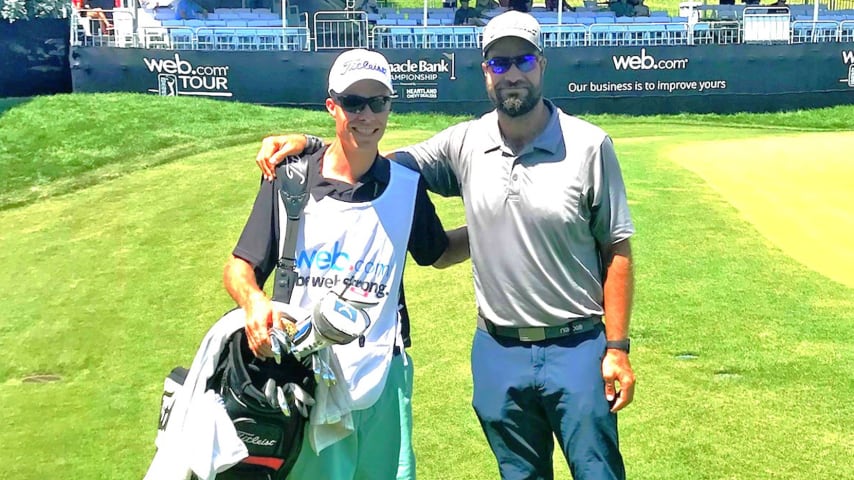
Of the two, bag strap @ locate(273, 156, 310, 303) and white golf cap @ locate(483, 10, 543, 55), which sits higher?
white golf cap @ locate(483, 10, 543, 55)

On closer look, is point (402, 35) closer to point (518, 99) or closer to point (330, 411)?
point (518, 99)

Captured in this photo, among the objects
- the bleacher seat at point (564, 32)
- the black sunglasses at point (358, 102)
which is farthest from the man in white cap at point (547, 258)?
the bleacher seat at point (564, 32)

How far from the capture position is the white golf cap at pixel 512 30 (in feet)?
11.7

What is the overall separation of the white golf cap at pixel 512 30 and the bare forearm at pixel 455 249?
694 mm

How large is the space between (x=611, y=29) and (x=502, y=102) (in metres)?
19.1

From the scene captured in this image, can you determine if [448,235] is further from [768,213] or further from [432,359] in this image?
[768,213]

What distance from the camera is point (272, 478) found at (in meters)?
3.29

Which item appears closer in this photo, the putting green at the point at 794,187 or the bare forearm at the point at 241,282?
the bare forearm at the point at 241,282

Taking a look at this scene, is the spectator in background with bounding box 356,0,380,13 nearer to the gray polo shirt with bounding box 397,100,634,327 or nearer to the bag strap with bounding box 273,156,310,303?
the gray polo shirt with bounding box 397,100,634,327

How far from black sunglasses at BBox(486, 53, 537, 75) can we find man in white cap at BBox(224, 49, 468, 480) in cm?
39

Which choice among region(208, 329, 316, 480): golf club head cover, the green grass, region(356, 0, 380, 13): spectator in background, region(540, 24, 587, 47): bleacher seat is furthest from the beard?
region(356, 0, 380, 13): spectator in background

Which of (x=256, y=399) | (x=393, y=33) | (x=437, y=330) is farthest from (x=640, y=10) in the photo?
(x=256, y=399)

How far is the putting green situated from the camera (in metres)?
9.30

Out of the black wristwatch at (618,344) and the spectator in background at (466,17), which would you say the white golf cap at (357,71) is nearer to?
the black wristwatch at (618,344)
